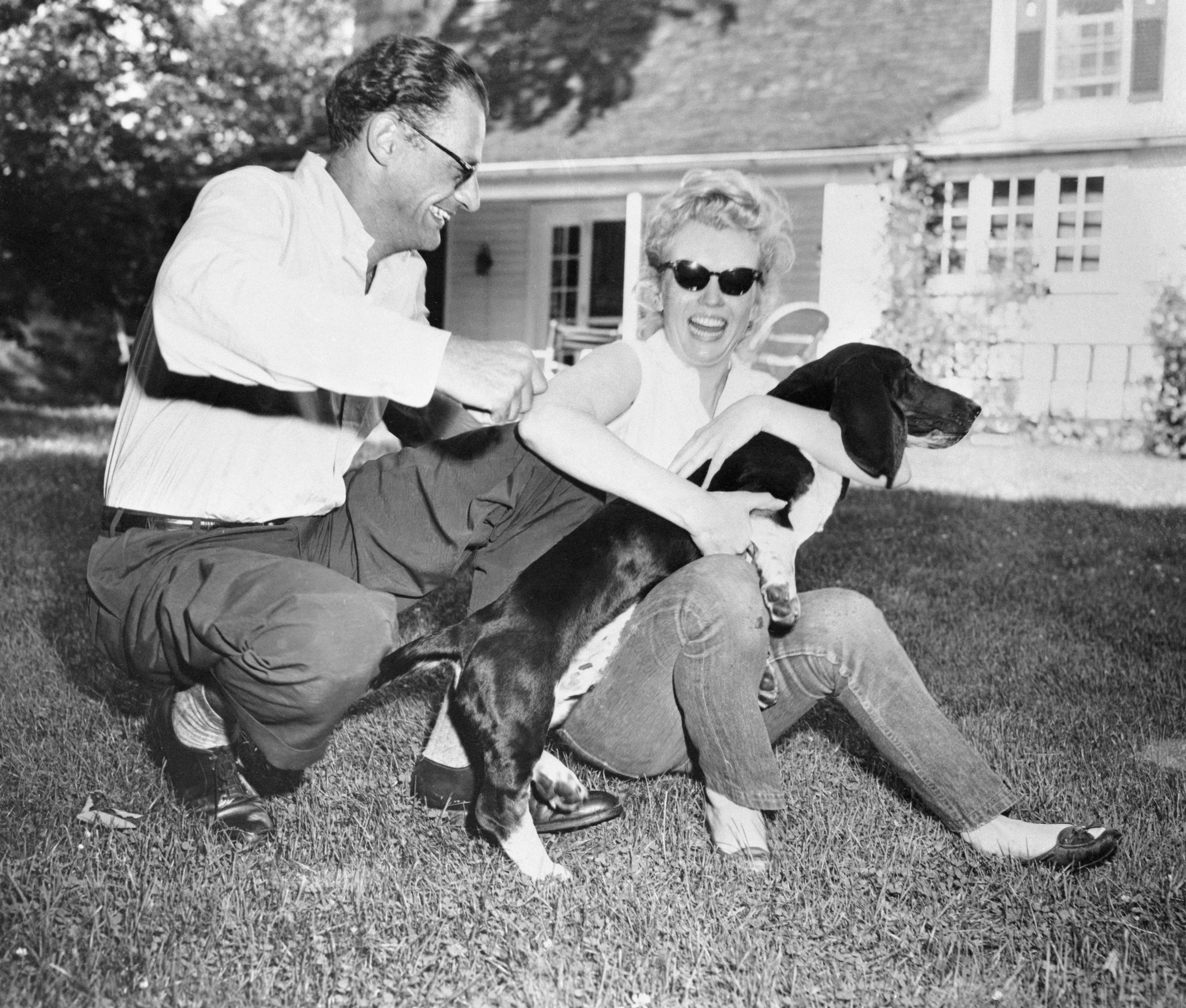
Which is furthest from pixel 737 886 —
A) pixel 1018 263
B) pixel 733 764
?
pixel 1018 263

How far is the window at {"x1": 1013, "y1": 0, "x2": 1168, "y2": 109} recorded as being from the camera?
1186 centimetres

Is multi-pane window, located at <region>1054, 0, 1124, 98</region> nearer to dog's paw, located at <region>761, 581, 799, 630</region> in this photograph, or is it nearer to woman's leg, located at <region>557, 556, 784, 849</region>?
dog's paw, located at <region>761, 581, 799, 630</region>

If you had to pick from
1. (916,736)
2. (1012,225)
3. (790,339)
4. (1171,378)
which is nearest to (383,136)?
(916,736)

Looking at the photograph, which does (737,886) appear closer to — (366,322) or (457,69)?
(366,322)

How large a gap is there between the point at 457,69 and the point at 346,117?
0.29m

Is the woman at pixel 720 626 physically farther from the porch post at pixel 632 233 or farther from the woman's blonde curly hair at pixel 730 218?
the porch post at pixel 632 233

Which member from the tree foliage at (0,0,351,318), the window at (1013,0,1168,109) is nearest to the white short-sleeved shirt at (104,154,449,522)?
the window at (1013,0,1168,109)

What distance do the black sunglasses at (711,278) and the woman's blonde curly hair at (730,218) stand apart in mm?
92

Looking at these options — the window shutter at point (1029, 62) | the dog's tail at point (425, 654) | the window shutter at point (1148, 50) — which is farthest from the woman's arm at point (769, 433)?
the window shutter at point (1029, 62)

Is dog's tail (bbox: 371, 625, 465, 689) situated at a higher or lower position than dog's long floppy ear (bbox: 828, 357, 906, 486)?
lower

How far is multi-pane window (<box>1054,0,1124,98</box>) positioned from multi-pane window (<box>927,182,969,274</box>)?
1.36m

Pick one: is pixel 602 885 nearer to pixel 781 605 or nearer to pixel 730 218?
pixel 781 605

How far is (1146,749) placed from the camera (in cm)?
359

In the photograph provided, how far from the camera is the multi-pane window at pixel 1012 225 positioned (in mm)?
12461
